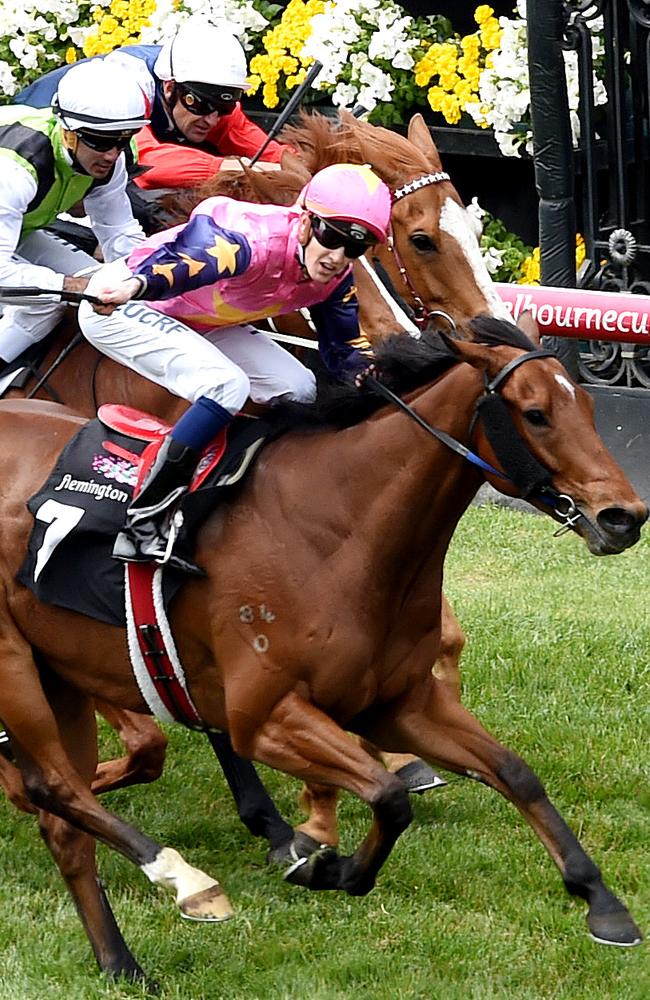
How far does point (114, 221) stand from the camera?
215 inches

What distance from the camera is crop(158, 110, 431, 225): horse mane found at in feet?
16.7

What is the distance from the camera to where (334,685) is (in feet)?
13.4

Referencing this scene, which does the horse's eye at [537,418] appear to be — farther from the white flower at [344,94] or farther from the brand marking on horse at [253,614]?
the white flower at [344,94]

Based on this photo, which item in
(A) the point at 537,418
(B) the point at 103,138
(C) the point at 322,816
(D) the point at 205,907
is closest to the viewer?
(A) the point at 537,418

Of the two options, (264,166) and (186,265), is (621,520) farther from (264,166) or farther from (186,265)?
(264,166)

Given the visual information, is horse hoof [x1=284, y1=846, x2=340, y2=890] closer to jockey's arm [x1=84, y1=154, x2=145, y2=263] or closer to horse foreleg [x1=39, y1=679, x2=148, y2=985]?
horse foreleg [x1=39, y1=679, x2=148, y2=985]

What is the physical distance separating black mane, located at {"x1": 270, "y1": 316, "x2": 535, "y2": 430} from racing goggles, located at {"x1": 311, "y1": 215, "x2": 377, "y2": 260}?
242 millimetres

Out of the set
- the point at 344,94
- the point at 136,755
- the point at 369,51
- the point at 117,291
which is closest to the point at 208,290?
the point at 117,291

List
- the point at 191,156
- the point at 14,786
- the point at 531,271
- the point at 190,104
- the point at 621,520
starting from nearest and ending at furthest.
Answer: the point at 621,520 < the point at 14,786 < the point at 190,104 < the point at 191,156 < the point at 531,271

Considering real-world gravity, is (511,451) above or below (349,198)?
below

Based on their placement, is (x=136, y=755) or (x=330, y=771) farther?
(x=136, y=755)

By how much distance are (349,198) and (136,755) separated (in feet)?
6.22

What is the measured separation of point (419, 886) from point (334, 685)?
1.02m

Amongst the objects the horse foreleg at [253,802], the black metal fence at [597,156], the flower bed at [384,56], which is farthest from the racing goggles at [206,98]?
the flower bed at [384,56]
